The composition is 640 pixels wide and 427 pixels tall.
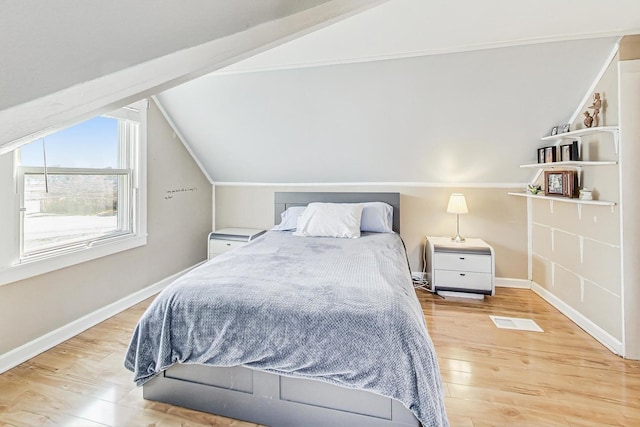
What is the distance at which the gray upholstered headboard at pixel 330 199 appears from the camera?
3701 mm

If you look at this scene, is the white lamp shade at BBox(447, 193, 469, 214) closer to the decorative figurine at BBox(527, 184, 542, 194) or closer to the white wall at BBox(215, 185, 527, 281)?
the white wall at BBox(215, 185, 527, 281)

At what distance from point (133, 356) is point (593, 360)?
9.48ft

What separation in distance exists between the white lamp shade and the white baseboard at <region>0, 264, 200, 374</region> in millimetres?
3268

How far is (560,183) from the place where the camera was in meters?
2.73

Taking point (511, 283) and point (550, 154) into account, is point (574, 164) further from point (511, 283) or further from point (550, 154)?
point (511, 283)

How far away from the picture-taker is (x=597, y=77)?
97.3 inches

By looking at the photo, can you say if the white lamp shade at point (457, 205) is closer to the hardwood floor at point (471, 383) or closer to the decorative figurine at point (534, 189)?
the decorative figurine at point (534, 189)

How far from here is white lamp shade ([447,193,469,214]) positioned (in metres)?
3.31

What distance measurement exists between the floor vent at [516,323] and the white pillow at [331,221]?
142 cm

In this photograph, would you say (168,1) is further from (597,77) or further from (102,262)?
(597,77)

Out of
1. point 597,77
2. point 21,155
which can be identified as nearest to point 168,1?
point 21,155

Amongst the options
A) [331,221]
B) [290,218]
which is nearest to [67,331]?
[290,218]

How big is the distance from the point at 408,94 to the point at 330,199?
1.52m

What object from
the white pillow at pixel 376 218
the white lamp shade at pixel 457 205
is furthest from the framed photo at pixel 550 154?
the white pillow at pixel 376 218
